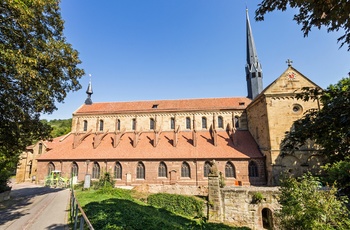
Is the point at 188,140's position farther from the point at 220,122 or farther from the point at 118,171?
the point at 118,171

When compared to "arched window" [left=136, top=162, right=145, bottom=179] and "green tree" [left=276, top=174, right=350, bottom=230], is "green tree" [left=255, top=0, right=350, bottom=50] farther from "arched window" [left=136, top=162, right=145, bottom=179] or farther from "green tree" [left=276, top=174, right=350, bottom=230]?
"arched window" [left=136, top=162, right=145, bottom=179]

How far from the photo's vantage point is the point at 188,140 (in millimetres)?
27766

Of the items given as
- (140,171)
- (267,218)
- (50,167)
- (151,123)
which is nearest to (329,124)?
(267,218)

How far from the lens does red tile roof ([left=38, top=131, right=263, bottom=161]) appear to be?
975 inches

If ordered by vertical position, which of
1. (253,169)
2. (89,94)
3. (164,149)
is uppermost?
(89,94)

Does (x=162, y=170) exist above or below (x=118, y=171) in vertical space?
above

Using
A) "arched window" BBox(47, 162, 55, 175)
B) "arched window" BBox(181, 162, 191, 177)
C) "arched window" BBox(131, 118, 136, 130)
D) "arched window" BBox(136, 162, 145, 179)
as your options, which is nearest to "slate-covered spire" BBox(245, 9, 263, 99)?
"arched window" BBox(181, 162, 191, 177)

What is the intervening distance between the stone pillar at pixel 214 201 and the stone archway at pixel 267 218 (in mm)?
4138

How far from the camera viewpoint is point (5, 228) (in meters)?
8.39

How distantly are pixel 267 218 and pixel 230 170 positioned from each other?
7.78m

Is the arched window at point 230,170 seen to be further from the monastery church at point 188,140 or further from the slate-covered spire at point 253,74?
the slate-covered spire at point 253,74

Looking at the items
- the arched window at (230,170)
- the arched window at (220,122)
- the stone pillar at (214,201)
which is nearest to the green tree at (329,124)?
the stone pillar at (214,201)

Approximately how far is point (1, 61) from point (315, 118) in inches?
453

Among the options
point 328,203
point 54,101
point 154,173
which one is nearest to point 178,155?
point 154,173
